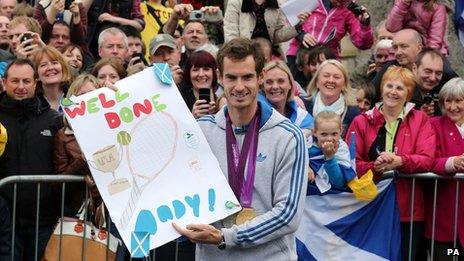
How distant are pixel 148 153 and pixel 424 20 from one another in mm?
6261

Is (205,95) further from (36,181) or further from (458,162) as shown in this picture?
(458,162)

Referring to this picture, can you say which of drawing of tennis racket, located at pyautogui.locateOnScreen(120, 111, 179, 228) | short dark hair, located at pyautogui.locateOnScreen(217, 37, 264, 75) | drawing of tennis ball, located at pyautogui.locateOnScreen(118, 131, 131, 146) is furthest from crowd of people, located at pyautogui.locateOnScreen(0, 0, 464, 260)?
drawing of tennis ball, located at pyautogui.locateOnScreen(118, 131, 131, 146)

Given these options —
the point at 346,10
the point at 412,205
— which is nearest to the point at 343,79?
the point at 412,205

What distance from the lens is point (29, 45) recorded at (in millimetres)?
11586

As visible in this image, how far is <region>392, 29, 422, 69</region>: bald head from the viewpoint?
12.1m

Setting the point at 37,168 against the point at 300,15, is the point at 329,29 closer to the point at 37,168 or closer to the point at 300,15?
the point at 300,15

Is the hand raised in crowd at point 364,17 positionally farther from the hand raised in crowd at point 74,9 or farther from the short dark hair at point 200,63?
the hand raised in crowd at point 74,9

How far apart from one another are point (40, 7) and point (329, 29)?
113 inches

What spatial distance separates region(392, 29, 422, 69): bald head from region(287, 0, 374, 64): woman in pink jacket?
100 cm

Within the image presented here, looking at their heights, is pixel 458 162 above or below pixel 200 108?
below

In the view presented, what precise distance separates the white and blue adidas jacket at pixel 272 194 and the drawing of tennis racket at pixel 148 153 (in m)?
0.29

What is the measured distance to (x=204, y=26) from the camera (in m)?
13.7

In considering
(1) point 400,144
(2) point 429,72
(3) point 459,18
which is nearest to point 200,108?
(1) point 400,144

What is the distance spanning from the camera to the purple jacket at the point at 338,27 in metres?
13.3
